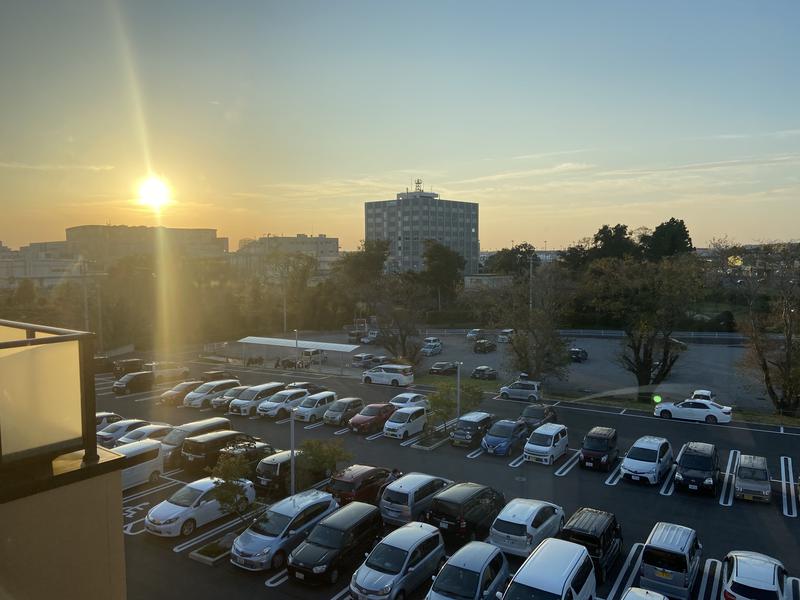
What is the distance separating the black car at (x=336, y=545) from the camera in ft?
36.9

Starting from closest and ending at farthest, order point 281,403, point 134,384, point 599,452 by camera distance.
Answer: point 599,452 → point 281,403 → point 134,384

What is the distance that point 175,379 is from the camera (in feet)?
107

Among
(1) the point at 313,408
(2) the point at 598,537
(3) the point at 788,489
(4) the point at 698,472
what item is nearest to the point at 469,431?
(1) the point at 313,408

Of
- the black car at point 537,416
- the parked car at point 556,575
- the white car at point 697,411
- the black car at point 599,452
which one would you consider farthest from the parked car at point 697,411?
the parked car at point 556,575

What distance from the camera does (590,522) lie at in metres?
12.0

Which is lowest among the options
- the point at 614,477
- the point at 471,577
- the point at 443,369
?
the point at 614,477

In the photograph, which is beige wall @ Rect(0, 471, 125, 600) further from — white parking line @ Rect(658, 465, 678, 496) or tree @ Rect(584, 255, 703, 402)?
tree @ Rect(584, 255, 703, 402)

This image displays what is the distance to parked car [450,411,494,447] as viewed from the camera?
2059 cm

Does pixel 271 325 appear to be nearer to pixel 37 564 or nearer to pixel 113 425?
pixel 113 425

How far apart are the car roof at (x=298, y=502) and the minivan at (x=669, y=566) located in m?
6.95

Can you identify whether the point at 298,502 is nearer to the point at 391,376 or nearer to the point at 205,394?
the point at 205,394

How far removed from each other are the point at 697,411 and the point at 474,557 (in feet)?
57.1

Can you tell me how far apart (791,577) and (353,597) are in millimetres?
8837

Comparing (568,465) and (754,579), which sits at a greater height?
(754,579)
